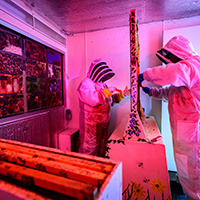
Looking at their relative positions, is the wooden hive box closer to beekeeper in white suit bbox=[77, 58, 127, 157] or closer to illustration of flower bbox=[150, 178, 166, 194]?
illustration of flower bbox=[150, 178, 166, 194]

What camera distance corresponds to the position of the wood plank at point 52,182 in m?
0.34

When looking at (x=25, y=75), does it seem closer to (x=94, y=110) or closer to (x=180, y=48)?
(x=94, y=110)

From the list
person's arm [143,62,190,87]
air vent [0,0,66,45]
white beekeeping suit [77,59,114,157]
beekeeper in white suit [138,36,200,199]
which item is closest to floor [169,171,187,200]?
beekeeper in white suit [138,36,200,199]

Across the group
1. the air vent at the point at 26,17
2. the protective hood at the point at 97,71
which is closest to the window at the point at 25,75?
the air vent at the point at 26,17

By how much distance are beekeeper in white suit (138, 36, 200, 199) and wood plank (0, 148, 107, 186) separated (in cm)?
105

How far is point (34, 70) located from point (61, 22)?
0.99 m

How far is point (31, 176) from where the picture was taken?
15.9 inches

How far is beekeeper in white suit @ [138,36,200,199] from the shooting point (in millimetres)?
1133

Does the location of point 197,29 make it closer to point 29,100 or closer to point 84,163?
point 84,163

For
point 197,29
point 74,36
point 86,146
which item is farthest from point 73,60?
point 197,29

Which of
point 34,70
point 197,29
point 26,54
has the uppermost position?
point 197,29

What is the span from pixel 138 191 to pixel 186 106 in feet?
3.10

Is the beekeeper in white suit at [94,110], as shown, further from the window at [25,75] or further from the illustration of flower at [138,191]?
the illustration of flower at [138,191]

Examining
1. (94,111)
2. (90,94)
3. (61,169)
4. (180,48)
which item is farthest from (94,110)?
(61,169)
